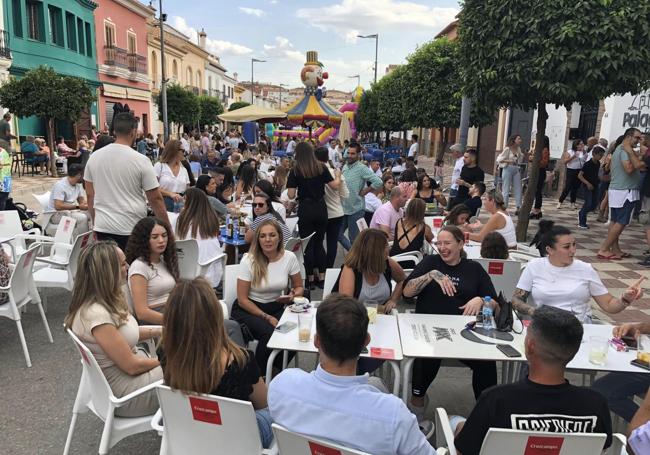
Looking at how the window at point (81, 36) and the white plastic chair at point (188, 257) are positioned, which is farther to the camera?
the window at point (81, 36)

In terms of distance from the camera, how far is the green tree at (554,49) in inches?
245

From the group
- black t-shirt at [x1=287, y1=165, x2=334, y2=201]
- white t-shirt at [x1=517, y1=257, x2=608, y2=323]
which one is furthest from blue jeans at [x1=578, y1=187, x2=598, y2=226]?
white t-shirt at [x1=517, y1=257, x2=608, y2=323]

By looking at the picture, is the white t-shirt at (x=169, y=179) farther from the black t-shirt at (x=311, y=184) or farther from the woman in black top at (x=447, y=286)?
the woman in black top at (x=447, y=286)

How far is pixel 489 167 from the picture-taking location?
2256 cm

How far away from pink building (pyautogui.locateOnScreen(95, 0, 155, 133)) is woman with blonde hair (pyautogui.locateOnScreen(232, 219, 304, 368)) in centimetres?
2504

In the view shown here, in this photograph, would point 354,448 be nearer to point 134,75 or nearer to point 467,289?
point 467,289

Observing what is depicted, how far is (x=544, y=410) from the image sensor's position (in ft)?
6.48

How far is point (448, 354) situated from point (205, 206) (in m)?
3.00

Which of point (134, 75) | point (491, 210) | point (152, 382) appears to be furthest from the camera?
point (134, 75)

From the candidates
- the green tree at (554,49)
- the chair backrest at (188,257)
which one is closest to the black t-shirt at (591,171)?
the green tree at (554,49)

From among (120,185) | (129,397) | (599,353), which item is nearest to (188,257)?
(120,185)

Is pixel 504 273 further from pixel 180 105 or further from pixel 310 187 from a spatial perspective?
pixel 180 105

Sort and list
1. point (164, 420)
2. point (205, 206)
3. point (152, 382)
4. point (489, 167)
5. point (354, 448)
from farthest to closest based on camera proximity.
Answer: point (489, 167) < point (205, 206) < point (152, 382) < point (164, 420) < point (354, 448)

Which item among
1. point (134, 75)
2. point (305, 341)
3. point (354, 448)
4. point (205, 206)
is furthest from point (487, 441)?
point (134, 75)
